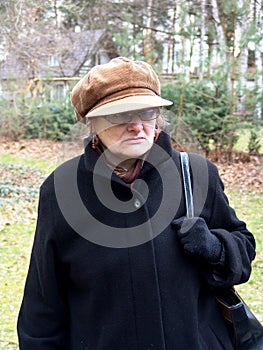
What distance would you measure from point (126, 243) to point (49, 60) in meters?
18.4

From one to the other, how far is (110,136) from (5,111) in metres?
16.6

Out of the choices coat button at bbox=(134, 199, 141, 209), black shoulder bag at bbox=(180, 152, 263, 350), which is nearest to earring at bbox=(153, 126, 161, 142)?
black shoulder bag at bbox=(180, 152, 263, 350)

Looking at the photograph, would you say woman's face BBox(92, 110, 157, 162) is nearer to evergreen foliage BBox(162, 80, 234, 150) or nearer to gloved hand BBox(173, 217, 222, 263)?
gloved hand BBox(173, 217, 222, 263)

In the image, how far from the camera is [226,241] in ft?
5.81

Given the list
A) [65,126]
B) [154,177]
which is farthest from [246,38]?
[154,177]

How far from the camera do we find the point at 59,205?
1.76 meters

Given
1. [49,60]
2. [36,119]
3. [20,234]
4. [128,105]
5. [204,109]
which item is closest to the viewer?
[128,105]

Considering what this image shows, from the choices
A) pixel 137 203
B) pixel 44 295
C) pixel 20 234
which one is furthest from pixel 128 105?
pixel 20 234

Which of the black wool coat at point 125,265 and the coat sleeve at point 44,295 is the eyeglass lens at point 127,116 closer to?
the black wool coat at point 125,265

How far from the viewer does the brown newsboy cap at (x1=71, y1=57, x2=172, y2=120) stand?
5.47 ft

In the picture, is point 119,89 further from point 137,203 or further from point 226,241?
point 226,241

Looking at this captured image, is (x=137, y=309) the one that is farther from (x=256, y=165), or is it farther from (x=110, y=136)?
(x=256, y=165)

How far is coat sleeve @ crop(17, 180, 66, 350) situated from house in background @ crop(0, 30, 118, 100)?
1111 centimetres

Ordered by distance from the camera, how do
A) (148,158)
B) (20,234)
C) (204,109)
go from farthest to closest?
(204,109)
(20,234)
(148,158)
